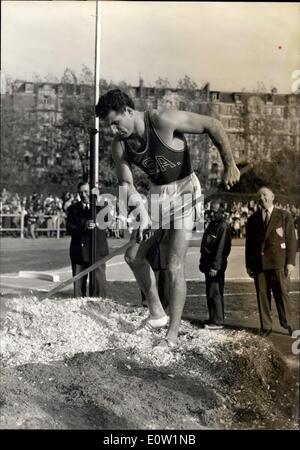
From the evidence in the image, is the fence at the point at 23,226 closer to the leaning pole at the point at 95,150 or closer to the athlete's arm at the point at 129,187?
the leaning pole at the point at 95,150

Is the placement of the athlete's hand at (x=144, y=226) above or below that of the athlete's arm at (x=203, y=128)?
below

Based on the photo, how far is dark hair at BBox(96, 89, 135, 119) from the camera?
8.70ft

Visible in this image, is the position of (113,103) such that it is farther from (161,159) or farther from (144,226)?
(144,226)

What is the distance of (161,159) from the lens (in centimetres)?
263

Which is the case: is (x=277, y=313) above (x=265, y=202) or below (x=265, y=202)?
below

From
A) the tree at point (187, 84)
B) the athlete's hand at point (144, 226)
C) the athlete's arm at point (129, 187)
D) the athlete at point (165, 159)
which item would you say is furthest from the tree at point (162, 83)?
the athlete's hand at point (144, 226)

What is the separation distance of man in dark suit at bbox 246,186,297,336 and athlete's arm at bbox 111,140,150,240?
433mm

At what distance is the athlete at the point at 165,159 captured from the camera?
2611 mm

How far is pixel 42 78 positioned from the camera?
9.87 feet

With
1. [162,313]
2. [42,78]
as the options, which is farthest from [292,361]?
[42,78]

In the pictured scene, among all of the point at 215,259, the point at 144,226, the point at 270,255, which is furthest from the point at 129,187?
the point at 270,255

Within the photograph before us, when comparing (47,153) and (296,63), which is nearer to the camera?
(296,63)
